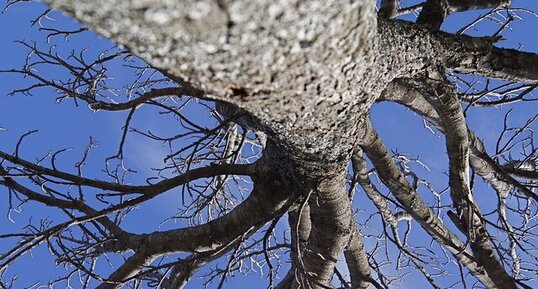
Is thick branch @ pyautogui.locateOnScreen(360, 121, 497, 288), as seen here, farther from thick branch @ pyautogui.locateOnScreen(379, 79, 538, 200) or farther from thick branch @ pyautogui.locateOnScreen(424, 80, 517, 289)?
thick branch @ pyautogui.locateOnScreen(379, 79, 538, 200)

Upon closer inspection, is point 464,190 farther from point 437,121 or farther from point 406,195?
point 437,121

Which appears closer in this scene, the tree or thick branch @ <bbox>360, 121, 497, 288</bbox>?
the tree

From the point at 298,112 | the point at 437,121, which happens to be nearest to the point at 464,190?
the point at 437,121

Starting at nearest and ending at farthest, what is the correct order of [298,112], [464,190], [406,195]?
[298,112] → [464,190] → [406,195]

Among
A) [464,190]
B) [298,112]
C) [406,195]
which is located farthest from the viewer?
[406,195]

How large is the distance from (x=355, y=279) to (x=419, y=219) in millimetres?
383

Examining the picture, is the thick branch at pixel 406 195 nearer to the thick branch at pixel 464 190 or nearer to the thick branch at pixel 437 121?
the thick branch at pixel 464 190

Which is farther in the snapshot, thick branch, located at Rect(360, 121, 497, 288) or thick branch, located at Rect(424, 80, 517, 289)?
thick branch, located at Rect(360, 121, 497, 288)

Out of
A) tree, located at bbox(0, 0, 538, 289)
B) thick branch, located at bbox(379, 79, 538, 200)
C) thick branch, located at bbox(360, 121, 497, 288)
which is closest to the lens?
tree, located at bbox(0, 0, 538, 289)

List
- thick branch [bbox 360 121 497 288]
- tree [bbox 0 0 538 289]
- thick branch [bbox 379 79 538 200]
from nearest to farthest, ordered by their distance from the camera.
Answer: tree [bbox 0 0 538 289] < thick branch [bbox 379 79 538 200] < thick branch [bbox 360 121 497 288]


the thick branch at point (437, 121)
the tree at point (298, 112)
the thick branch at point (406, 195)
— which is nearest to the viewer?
the tree at point (298, 112)

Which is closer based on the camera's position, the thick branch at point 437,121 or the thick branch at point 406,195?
the thick branch at point 437,121

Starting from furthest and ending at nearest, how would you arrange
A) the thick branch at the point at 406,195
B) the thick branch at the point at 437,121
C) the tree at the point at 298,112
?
the thick branch at the point at 406,195 → the thick branch at the point at 437,121 → the tree at the point at 298,112

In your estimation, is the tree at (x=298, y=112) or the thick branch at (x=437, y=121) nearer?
the tree at (x=298, y=112)
